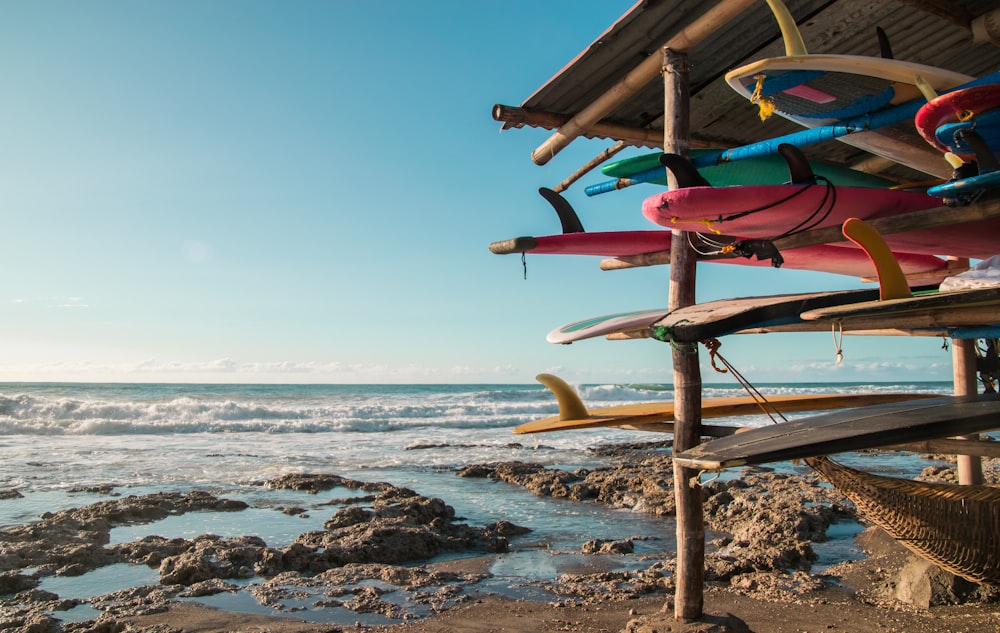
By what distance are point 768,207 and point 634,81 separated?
1297 millimetres

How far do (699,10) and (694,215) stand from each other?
1.31 metres

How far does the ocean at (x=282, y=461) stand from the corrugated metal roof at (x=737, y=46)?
2627 millimetres

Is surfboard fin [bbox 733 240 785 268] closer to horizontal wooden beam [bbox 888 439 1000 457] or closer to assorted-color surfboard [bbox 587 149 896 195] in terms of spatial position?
assorted-color surfboard [bbox 587 149 896 195]

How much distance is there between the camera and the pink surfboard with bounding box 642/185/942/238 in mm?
3674

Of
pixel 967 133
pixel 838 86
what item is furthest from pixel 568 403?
pixel 967 133

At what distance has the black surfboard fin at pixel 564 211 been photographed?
4871 millimetres

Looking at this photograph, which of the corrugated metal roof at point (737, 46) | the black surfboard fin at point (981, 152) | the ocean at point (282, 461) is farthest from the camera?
the ocean at point (282, 461)

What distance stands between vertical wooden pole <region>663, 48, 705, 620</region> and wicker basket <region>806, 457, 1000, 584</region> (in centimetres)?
81

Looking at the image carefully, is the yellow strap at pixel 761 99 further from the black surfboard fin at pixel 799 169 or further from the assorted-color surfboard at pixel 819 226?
the black surfboard fin at pixel 799 169

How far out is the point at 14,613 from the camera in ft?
14.5

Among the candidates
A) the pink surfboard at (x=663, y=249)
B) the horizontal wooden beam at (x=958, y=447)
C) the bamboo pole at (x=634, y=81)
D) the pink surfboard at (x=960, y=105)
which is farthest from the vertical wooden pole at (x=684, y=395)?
the pink surfboard at (x=960, y=105)

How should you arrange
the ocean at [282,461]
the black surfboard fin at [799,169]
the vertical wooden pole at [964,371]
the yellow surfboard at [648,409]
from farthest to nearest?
1. the ocean at [282,461]
2. the vertical wooden pole at [964,371]
3. the yellow surfboard at [648,409]
4. the black surfboard fin at [799,169]

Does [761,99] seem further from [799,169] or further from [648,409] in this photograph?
[648,409]

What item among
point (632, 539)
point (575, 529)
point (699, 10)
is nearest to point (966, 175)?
point (699, 10)
